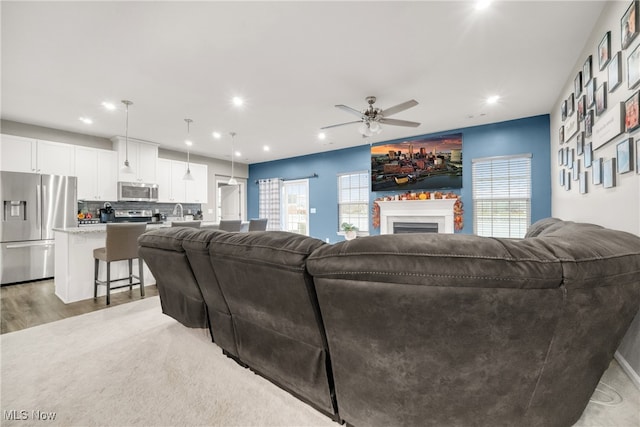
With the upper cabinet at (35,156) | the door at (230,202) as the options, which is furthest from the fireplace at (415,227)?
the upper cabinet at (35,156)

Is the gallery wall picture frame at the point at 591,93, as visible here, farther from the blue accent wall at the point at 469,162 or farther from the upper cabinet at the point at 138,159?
the upper cabinet at the point at 138,159

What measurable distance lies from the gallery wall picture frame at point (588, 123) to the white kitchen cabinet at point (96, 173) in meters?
7.23

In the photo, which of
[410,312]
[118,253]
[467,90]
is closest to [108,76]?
[118,253]

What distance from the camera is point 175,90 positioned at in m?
3.45

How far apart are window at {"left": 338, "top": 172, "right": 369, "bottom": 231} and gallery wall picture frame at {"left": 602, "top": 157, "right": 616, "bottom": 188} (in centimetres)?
429

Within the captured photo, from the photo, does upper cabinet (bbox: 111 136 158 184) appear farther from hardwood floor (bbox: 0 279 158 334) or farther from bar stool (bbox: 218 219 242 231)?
bar stool (bbox: 218 219 242 231)

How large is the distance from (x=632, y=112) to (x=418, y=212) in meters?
3.81

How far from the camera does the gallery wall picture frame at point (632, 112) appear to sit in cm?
159

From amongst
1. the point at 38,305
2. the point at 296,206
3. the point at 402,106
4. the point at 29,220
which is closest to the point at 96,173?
the point at 29,220

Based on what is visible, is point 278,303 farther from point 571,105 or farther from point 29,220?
point 29,220

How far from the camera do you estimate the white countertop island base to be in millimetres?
3158

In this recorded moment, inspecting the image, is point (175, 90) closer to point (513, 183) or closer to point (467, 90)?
point (467, 90)

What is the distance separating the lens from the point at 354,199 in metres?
6.45

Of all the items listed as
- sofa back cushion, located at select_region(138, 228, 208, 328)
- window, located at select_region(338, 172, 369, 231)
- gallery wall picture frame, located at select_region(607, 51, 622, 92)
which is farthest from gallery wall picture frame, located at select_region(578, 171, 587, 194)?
window, located at select_region(338, 172, 369, 231)
